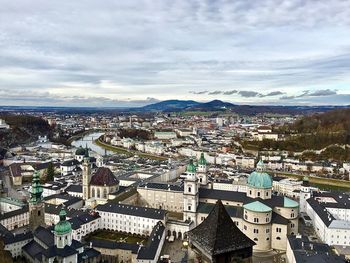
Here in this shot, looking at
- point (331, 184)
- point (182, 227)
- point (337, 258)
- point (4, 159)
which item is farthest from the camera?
point (4, 159)

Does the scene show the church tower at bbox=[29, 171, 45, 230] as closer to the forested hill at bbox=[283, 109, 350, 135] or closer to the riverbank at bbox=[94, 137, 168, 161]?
the riverbank at bbox=[94, 137, 168, 161]

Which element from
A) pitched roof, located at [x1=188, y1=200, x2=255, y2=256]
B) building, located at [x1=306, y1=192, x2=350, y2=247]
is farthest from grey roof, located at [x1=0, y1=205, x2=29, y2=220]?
pitched roof, located at [x1=188, y1=200, x2=255, y2=256]

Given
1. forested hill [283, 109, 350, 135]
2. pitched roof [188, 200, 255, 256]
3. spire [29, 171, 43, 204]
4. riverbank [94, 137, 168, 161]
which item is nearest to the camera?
pitched roof [188, 200, 255, 256]

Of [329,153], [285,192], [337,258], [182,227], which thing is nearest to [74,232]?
[182,227]

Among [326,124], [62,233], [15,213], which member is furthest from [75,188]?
[326,124]

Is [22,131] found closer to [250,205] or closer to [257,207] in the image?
[250,205]

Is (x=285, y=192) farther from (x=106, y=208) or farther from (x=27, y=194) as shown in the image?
(x=27, y=194)
